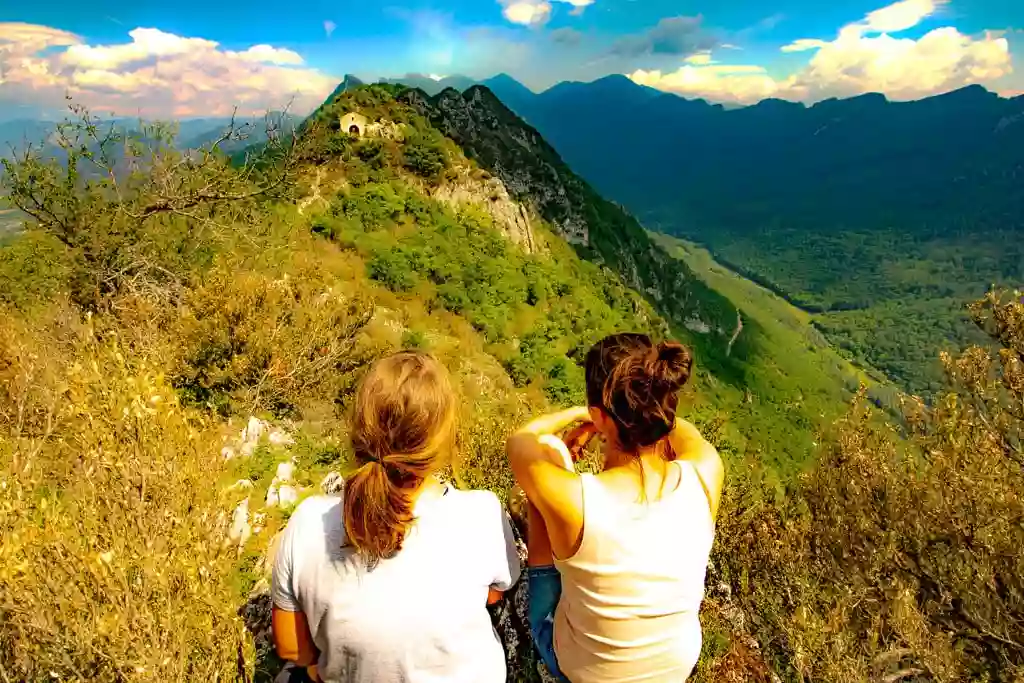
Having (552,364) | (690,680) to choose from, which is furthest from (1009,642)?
(552,364)

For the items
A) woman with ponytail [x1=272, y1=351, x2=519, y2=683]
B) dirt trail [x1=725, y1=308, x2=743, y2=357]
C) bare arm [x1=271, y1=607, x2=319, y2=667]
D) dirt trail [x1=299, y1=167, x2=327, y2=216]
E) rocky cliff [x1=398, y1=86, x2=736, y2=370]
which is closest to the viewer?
woman with ponytail [x1=272, y1=351, x2=519, y2=683]

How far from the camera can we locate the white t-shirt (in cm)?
247

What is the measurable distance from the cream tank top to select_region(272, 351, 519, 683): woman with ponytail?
0.50 metres

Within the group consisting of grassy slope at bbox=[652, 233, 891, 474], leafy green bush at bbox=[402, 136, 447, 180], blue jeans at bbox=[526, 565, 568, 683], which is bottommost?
grassy slope at bbox=[652, 233, 891, 474]

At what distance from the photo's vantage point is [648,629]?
9.14 ft

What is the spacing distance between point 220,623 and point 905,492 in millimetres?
10494

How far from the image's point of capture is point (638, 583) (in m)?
2.71

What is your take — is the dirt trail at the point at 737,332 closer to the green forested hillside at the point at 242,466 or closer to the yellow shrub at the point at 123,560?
the green forested hillside at the point at 242,466

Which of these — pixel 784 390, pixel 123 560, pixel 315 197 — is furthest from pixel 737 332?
pixel 123 560

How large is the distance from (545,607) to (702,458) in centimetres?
131

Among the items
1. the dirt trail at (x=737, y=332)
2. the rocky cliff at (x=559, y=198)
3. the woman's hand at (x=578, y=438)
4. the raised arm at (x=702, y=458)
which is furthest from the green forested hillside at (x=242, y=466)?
the dirt trail at (x=737, y=332)

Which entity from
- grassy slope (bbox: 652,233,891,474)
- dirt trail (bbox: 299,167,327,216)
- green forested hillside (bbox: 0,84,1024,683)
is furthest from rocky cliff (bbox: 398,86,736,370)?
green forested hillside (bbox: 0,84,1024,683)

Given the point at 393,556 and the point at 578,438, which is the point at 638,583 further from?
the point at 393,556

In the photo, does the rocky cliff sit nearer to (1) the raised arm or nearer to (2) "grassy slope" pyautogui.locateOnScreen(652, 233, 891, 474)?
(2) "grassy slope" pyautogui.locateOnScreen(652, 233, 891, 474)
